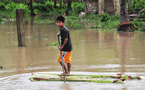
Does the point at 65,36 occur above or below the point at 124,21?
above

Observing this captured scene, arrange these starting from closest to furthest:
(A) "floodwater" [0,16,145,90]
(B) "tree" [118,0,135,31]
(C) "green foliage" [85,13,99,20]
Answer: (A) "floodwater" [0,16,145,90] → (B) "tree" [118,0,135,31] → (C) "green foliage" [85,13,99,20]

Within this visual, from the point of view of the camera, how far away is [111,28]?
756 inches

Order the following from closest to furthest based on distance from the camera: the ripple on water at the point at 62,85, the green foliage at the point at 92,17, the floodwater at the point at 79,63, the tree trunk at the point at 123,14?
the ripple on water at the point at 62,85 < the floodwater at the point at 79,63 < the tree trunk at the point at 123,14 < the green foliage at the point at 92,17

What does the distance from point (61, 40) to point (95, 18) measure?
72.9ft

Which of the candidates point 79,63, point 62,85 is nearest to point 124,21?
point 79,63

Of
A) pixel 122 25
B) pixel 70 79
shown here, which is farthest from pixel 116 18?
pixel 70 79

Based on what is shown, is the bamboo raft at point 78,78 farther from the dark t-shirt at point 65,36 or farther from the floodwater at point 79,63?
the dark t-shirt at point 65,36

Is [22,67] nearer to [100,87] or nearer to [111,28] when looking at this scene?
[100,87]

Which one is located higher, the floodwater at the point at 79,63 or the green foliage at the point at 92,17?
the green foliage at the point at 92,17

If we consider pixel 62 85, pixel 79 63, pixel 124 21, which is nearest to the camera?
pixel 62 85

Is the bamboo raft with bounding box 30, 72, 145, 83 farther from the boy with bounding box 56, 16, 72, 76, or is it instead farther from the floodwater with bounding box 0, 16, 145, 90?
the boy with bounding box 56, 16, 72, 76

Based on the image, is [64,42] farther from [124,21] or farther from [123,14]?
[123,14]

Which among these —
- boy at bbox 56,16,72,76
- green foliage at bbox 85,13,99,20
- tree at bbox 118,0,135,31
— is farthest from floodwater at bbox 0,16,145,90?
green foliage at bbox 85,13,99,20

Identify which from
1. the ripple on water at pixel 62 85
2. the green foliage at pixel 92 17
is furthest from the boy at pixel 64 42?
the green foliage at pixel 92 17
